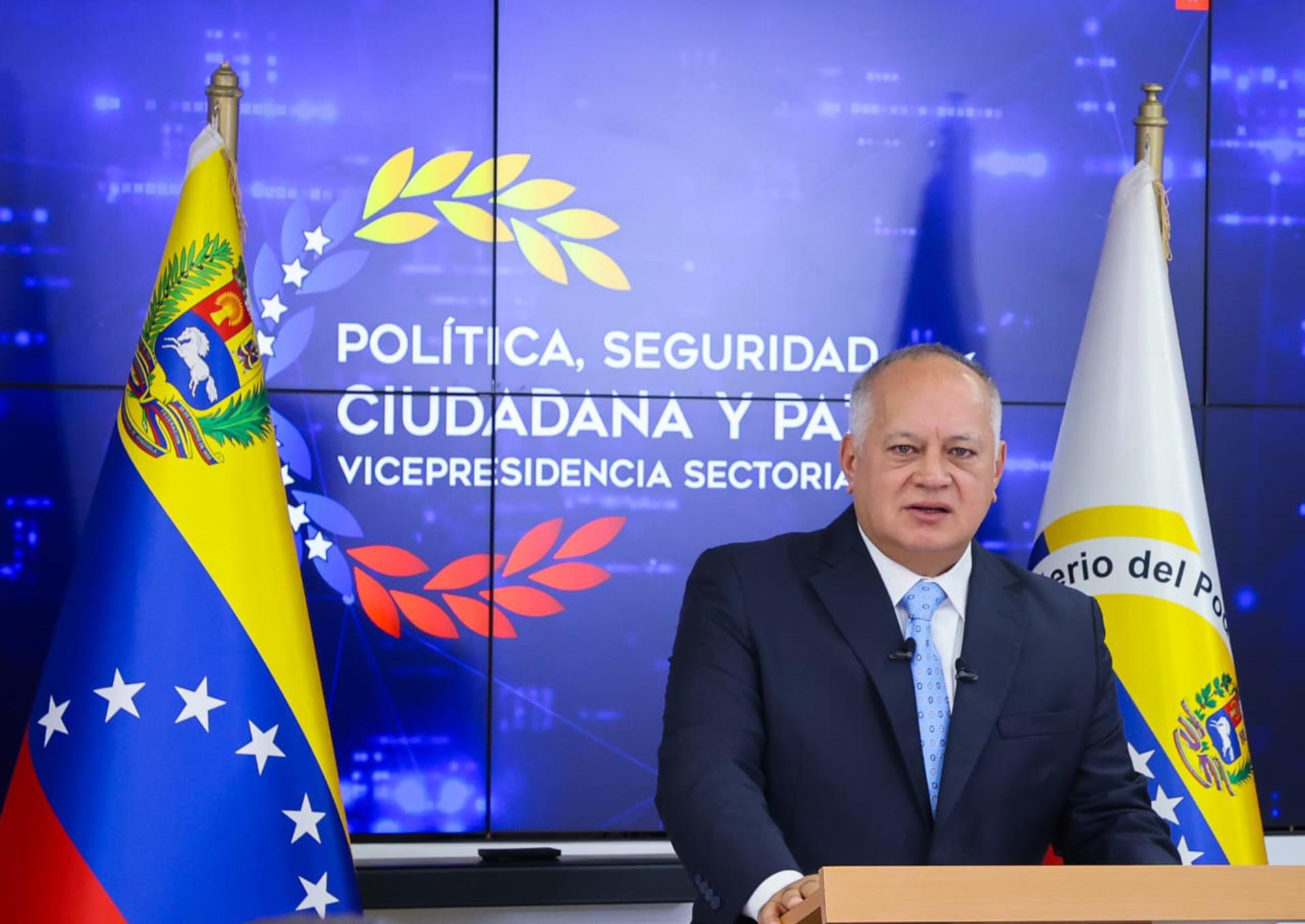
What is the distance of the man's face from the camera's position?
7.64 ft

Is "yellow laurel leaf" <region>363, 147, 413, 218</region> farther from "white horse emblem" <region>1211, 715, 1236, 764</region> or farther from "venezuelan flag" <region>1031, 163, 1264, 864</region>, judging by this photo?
"white horse emblem" <region>1211, 715, 1236, 764</region>

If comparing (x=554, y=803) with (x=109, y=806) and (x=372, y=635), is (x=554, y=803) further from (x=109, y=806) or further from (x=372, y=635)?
(x=109, y=806)

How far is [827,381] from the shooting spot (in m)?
4.31

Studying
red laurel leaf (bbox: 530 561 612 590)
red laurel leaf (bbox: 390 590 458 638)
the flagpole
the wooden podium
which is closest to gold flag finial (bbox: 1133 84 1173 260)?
red laurel leaf (bbox: 530 561 612 590)

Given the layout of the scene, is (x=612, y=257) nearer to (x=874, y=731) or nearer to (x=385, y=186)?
(x=385, y=186)

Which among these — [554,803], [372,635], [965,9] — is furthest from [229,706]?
[965,9]

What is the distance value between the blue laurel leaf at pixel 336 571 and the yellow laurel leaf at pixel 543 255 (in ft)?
3.09

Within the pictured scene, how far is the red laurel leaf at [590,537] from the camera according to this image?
13.8 feet

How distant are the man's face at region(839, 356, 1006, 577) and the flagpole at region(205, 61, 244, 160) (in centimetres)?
184

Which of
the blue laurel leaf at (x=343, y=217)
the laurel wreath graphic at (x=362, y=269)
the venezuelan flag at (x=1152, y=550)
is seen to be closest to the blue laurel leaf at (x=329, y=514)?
the laurel wreath graphic at (x=362, y=269)

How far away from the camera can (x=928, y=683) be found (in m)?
2.34

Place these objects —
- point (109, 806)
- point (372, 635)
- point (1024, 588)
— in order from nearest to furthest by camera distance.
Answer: point (1024, 588) → point (109, 806) → point (372, 635)

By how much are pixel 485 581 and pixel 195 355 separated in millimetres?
1169

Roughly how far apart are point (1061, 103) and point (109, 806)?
3.13 metres
